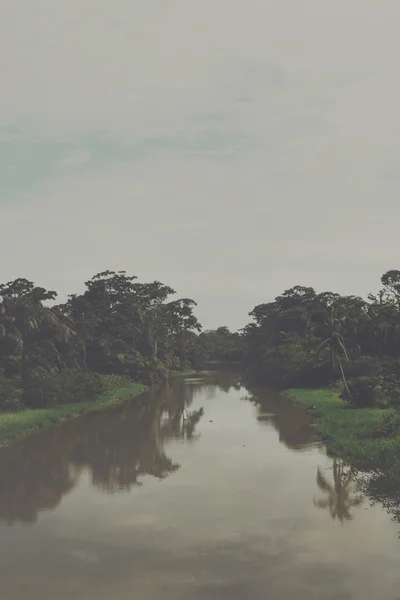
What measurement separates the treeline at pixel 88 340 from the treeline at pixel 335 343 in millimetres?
17341

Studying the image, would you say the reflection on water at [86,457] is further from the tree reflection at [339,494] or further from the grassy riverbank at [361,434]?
the grassy riverbank at [361,434]

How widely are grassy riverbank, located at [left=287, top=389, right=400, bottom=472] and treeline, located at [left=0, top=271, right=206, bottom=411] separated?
21905 mm

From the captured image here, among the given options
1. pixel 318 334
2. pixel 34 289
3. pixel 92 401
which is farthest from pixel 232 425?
pixel 34 289

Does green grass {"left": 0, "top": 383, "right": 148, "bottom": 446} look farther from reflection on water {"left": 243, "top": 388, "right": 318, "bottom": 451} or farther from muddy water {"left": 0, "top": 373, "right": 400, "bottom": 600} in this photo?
reflection on water {"left": 243, "top": 388, "right": 318, "bottom": 451}

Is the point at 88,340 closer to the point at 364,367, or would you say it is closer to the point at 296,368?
the point at 296,368

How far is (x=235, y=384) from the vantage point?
269 feet

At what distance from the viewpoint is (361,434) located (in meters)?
28.8

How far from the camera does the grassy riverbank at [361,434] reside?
75.9 feet

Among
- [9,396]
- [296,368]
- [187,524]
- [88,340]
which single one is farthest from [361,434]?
[88,340]

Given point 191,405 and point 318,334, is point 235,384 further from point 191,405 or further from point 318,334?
point 318,334

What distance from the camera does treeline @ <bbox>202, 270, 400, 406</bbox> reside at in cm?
4044

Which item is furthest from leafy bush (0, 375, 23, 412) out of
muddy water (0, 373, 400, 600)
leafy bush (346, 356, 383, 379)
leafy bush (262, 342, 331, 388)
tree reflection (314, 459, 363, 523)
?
leafy bush (262, 342, 331, 388)

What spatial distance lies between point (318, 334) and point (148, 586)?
35.3 meters

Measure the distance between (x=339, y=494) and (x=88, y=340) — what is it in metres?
53.9
